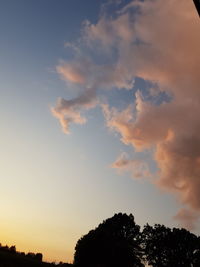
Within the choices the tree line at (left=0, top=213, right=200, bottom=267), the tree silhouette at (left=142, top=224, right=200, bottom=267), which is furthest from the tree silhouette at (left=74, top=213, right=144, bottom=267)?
the tree silhouette at (left=142, top=224, right=200, bottom=267)

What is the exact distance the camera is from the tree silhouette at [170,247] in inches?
3679

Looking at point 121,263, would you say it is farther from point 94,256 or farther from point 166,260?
point 166,260

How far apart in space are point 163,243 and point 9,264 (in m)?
67.0

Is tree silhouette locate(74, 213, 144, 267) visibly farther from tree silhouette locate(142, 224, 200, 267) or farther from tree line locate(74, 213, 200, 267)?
tree silhouette locate(142, 224, 200, 267)

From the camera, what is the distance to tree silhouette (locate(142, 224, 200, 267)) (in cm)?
9344

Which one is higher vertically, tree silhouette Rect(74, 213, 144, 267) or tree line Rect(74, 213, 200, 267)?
tree line Rect(74, 213, 200, 267)

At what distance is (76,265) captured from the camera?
235ft

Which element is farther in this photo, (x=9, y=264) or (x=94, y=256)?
(x=94, y=256)

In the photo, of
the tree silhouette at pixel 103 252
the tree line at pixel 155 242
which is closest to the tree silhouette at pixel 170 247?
the tree line at pixel 155 242

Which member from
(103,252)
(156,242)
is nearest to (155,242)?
(156,242)

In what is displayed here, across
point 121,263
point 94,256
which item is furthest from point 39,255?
point 121,263

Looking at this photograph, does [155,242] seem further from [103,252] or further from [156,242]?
[103,252]

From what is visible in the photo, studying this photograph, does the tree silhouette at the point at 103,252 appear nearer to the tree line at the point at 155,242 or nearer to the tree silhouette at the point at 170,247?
the tree line at the point at 155,242

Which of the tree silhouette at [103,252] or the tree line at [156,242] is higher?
the tree line at [156,242]
